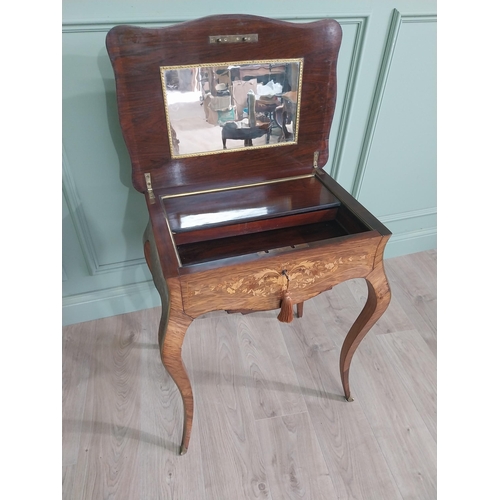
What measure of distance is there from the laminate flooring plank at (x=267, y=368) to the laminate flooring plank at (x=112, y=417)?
0.41 meters

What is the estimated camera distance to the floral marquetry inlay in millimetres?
833

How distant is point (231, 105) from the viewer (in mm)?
1004

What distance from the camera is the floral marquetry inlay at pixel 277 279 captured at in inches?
32.8

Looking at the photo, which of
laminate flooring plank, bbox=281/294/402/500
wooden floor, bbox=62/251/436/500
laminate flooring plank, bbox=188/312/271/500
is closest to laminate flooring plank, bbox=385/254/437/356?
wooden floor, bbox=62/251/436/500

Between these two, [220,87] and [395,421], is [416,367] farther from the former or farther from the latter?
[220,87]

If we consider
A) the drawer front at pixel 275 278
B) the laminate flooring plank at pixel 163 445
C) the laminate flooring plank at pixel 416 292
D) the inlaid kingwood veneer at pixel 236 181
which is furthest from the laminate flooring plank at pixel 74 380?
the laminate flooring plank at pixel 416 292

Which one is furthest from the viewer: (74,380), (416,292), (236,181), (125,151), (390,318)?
(416,292)

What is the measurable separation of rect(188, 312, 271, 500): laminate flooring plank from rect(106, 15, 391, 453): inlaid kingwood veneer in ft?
0.40

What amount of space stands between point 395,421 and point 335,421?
20 centimetres

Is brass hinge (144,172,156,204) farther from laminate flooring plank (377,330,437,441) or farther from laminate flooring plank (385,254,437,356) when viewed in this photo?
laminate flooring plank (385,254,437,356)

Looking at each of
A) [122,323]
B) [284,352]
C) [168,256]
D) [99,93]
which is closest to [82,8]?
[99,93]

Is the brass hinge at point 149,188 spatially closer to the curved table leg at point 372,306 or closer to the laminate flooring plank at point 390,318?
the curved table leg at point 372,306

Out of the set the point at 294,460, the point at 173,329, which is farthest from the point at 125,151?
the point at 294,460

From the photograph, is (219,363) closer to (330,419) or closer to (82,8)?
(330,419)
